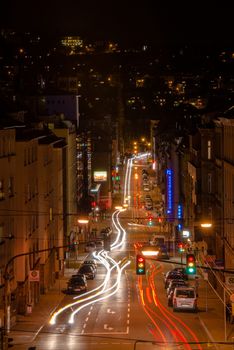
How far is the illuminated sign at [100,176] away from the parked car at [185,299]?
319 ft

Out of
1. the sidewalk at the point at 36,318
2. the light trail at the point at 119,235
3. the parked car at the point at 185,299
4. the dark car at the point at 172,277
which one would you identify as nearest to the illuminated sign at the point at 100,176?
the light trail at the point at 119,235

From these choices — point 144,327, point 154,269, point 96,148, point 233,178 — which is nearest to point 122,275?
point 154,269

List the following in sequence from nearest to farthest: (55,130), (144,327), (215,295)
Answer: (144,327), (215,295), (55,130)

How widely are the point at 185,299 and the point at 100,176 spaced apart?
9882 cm

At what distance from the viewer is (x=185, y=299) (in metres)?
53.9

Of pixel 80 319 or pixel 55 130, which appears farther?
pixel 55 130

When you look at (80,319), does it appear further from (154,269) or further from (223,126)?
(154,269)

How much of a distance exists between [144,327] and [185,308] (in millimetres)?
7442

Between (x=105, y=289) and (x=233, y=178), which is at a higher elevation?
(x=233, y=178)

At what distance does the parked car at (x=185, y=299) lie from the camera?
5384 centimetres

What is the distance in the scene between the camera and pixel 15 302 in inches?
2024

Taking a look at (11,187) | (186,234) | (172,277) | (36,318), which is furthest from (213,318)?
(186,234)

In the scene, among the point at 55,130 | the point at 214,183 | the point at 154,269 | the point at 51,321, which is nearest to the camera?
the point at 51,321

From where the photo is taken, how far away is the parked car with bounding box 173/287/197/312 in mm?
53844
